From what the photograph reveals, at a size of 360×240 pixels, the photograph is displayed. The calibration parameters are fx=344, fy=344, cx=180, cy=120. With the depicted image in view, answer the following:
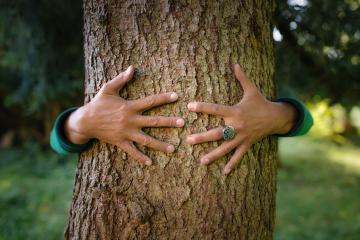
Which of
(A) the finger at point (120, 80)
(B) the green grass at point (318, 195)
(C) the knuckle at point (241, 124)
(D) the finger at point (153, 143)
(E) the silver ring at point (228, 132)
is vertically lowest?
(B) the green grass at point (318, 195)

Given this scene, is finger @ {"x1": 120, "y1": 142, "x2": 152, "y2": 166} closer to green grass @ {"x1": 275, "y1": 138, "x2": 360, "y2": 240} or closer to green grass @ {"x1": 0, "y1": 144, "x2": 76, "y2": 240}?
green grass @ {"x1": 0, "y1": 144, "x2": 76, "y2": 240}

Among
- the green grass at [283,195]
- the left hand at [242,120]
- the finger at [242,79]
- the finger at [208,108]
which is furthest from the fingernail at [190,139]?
the green grass at [283,195]

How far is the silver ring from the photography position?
4.88ft

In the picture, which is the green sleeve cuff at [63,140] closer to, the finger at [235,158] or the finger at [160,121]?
the finger at [160,121]

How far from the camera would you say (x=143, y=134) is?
1485mm

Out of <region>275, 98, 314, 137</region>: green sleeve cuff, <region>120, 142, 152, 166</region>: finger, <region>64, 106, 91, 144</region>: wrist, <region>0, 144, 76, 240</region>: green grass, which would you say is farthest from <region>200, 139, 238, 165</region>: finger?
<region>0, 144, 76, 240</region>: green grass

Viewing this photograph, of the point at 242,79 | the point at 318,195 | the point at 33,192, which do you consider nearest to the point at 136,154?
the point at 242,79

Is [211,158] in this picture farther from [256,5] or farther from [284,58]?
[284,58]

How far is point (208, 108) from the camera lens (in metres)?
1.48

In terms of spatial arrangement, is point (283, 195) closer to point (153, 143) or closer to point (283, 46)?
point (283, 46)

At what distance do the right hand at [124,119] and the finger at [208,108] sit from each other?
0.07 metres

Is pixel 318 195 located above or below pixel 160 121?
below

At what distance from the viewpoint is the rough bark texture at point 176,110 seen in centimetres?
151

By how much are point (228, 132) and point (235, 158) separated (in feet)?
0.44
